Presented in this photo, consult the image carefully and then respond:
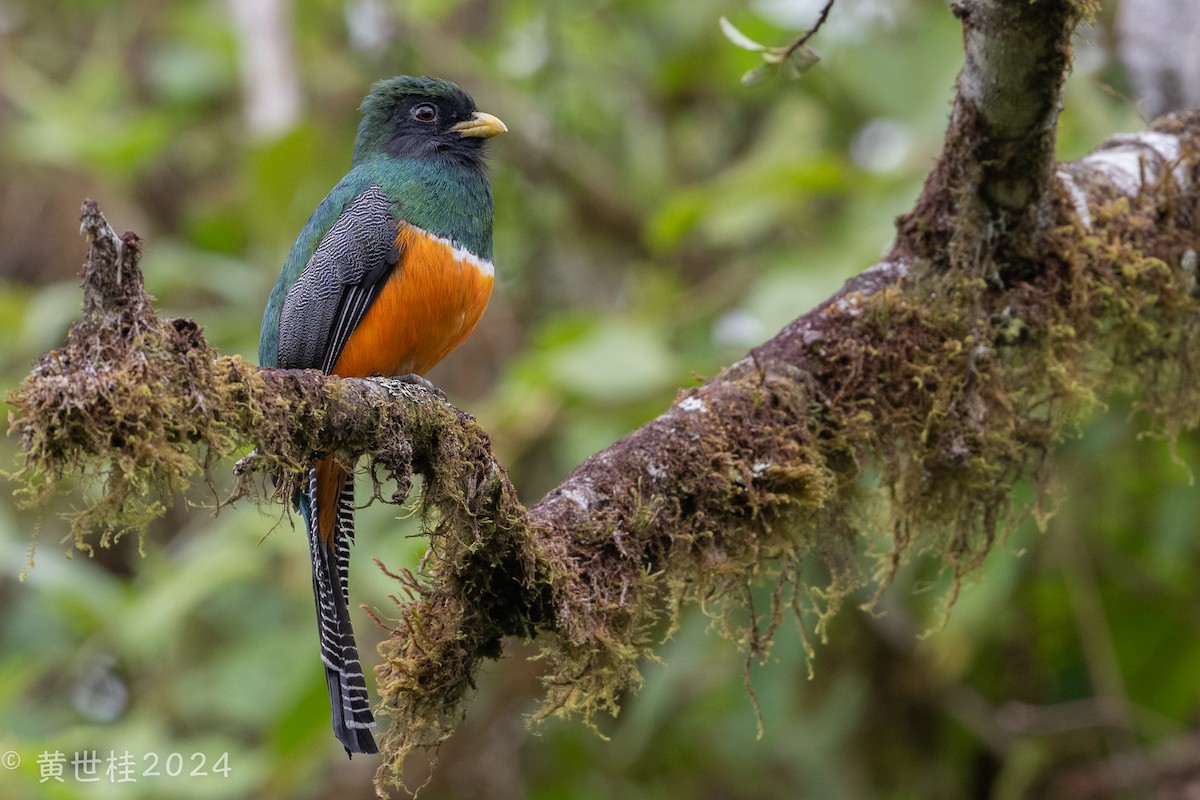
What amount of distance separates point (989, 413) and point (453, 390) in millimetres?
3631

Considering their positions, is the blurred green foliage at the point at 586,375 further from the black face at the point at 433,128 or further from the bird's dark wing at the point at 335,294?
the bird's dark wing at the point at 335,294

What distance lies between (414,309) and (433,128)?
91 centimetres

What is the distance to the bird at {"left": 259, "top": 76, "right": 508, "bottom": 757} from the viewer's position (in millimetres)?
3279

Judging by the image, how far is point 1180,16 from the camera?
435 cm

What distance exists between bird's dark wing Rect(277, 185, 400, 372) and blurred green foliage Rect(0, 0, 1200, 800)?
0.99 metres

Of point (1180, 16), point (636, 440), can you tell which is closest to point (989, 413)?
point (636, 440)

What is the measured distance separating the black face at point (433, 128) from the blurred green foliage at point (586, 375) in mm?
796

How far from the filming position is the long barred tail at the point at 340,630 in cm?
276

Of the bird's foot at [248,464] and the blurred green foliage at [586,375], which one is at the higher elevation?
the blurred green foliage at [586,375]

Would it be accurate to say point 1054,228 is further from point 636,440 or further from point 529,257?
point 529,257
